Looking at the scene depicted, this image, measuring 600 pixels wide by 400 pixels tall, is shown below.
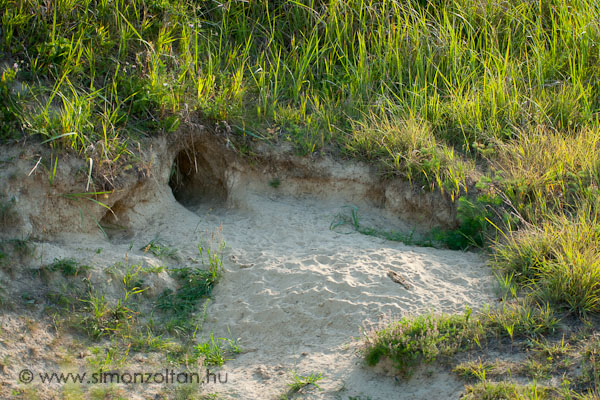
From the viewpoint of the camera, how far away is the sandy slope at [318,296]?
3.49 metres

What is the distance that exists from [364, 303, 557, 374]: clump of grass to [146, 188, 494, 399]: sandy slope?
0.11 metres

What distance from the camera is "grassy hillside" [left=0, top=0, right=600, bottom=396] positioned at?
4375 millimetres

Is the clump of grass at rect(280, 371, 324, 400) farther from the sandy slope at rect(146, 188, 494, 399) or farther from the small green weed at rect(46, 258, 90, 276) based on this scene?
the small green weed at rect(46, 258, 90, 276)

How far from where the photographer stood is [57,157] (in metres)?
4.32

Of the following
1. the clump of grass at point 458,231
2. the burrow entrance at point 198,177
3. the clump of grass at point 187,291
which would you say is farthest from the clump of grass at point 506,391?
the burrow entrance at point 198,177

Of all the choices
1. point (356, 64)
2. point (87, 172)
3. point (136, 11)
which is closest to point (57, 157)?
point (87, 172)

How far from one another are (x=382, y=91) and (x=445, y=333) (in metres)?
2.43

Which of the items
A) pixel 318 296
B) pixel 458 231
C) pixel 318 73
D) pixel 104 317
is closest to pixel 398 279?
pixel 318 296

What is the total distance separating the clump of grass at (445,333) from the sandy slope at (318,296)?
0.11 m

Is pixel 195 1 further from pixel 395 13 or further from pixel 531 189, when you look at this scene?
pixel 531 189

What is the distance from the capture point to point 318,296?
4.03 m

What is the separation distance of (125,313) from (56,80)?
179 centimetres

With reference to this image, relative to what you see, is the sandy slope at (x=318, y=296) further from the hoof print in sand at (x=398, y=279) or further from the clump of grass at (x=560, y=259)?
the clump of grass at (x=560, y=259)

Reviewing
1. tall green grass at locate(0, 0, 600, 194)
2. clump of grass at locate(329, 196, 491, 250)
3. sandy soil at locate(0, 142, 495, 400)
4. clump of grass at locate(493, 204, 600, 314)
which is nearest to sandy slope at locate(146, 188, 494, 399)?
sandy soil at locate(0, 142, 495, 400)
